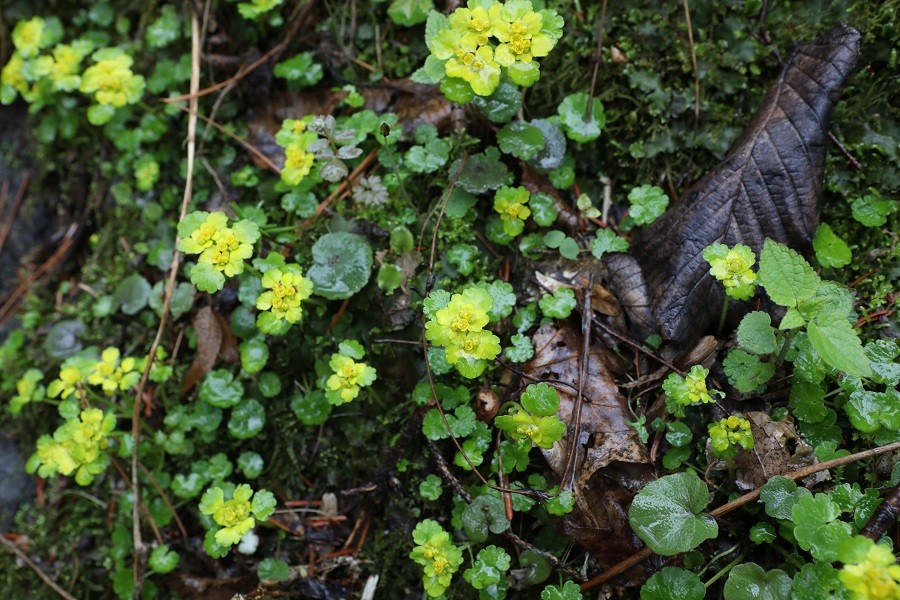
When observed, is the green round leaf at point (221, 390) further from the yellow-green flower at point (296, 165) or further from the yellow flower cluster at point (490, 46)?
the yellow flower cluster at point (490, 46)

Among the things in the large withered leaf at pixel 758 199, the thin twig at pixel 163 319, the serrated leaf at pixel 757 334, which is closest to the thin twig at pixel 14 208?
the thin twig at pixel 163 319

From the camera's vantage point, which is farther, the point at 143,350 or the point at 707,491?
the point at 143,350

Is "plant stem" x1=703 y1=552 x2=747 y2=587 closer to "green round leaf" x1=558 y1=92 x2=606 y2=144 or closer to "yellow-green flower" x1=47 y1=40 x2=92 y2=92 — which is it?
"green round leaf" x1=558 y1=92 x2=606 y2=144

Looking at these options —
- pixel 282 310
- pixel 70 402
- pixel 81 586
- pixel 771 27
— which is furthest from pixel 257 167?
pixel 771 27

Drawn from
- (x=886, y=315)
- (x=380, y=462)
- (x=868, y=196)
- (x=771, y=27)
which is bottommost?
(x=380, y=462)

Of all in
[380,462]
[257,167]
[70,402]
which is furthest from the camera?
[257,167]

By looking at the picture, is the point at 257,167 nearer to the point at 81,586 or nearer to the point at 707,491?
the point at 81,586

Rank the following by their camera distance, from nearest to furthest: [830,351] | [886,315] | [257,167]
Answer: [830,351]
[886,315]
[257,167]
